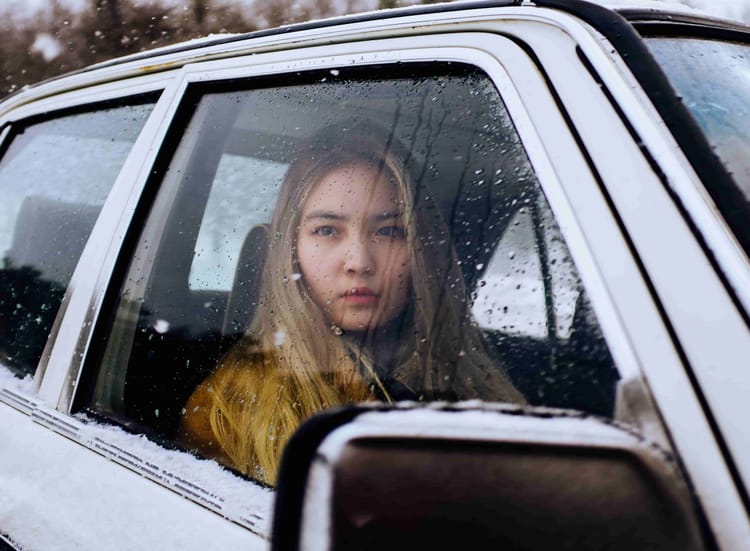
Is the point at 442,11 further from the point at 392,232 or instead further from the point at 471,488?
the point at 471,488

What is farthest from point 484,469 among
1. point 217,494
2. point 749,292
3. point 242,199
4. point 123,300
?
point 123,300

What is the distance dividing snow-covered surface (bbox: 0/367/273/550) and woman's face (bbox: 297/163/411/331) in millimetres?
385

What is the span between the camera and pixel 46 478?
57.1 inches

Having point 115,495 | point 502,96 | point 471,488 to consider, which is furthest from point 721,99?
point 115,495

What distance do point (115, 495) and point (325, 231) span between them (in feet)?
2.20

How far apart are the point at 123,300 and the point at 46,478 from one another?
1.45 ft

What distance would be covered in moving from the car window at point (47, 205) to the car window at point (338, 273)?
0.30 meters

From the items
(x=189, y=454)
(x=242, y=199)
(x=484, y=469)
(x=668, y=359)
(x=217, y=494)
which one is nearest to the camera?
(x=484, y=469)

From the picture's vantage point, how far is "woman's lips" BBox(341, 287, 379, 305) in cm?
131

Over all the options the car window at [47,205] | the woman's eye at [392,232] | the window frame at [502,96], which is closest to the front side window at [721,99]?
the window frame at [502,96]

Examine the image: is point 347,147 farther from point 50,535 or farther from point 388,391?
point 50,535

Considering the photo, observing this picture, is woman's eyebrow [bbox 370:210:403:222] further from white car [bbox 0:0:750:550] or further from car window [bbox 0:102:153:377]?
car window [bbox 0:102:153:377]

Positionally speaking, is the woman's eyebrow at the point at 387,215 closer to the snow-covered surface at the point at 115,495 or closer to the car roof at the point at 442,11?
the car roof at the point at 442,11

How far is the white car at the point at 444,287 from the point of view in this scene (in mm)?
618
